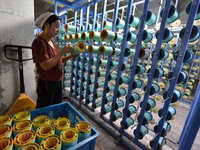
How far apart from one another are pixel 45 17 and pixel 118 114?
2072 millimetres

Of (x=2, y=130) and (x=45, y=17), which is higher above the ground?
(x=45, y=17)

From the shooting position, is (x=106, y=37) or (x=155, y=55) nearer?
(x=155, y=55)

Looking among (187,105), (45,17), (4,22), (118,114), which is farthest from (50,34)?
(187,105)

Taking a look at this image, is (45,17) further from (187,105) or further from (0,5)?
(187,105)

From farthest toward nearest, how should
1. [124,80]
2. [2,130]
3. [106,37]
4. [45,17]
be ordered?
[124,80] → [106,37] → [45,17] → [2,130]

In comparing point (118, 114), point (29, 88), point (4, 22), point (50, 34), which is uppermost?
point (4, 22)

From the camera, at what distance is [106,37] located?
1736 mm

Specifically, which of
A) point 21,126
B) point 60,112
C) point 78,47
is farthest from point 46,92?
point 78,47

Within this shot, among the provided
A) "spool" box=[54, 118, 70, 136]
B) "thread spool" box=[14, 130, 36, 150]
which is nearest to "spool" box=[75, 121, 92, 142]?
"spool" box=[54, 118, 70, 136]

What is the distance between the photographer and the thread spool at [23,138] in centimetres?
64

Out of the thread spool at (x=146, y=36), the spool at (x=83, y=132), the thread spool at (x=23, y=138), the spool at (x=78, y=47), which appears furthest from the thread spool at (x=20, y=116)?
the thread spool at (x=146, y=36)

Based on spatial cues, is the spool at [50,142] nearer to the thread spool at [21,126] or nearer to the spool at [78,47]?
the thread spool at [21,126]

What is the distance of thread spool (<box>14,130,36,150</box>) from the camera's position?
637 millimetres

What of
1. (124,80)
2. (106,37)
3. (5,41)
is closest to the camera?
(5,41)
